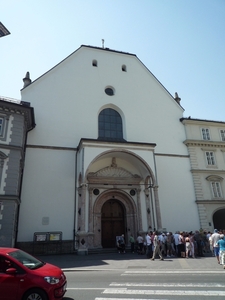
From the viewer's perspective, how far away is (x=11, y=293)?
4.90 m

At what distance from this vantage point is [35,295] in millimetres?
5004

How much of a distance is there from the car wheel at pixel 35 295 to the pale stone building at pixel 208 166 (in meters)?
17.6

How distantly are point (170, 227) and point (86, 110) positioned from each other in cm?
1254

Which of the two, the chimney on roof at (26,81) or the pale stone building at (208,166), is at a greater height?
the chimney on roof at (26,81)

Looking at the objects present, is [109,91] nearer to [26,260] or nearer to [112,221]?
[112,221]

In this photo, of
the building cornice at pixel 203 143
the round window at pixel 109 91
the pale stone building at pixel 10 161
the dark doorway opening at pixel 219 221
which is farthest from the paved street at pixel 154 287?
the round window at pixel 109 91

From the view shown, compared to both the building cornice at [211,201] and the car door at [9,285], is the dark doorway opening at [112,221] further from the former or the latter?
the car door at [9,285]

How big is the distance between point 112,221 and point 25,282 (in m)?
14.3

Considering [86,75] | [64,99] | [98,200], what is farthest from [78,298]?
[86,75]

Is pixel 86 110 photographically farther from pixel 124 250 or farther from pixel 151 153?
pixel 124 250

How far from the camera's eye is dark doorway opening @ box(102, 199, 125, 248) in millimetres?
18156

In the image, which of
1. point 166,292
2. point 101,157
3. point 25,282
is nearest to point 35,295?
point 25,282

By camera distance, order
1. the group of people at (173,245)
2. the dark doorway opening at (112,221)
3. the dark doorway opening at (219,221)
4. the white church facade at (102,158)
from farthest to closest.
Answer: the dark doorway opening at (219,221) < the dark doorway opening at (112,221) < the white church facade at (102,158) < the group of people at (173,245)

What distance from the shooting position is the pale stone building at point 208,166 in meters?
20.2
